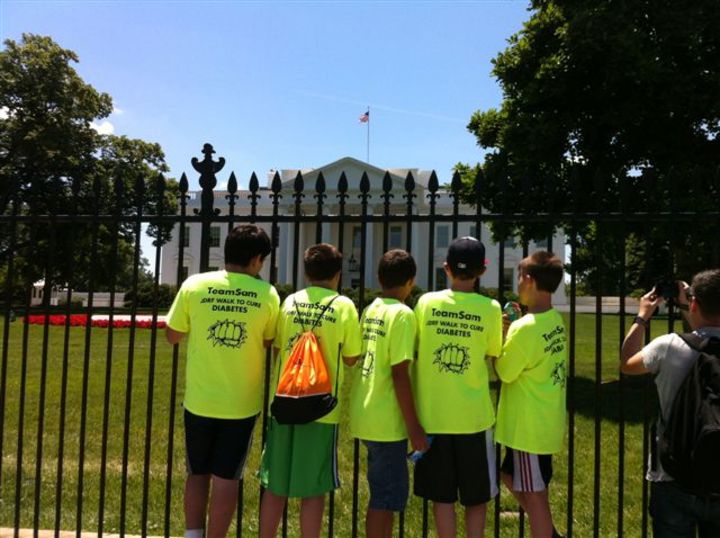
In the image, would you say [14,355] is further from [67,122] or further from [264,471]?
[67,122]

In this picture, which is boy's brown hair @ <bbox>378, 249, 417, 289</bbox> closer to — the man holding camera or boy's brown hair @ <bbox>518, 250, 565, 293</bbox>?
boy's brown hair @ <bbox>518, 250, 565, 293</bbox>

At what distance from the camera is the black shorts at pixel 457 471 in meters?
2.93

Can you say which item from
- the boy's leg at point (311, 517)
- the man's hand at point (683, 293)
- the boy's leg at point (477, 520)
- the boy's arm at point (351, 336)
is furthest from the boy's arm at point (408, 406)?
the man's hand at point (683, 293)

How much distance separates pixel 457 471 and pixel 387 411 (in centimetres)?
48

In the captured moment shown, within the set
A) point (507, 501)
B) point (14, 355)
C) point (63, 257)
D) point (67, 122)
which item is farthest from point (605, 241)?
point (67, 122)

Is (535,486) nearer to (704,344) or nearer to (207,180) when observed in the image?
(704,344)

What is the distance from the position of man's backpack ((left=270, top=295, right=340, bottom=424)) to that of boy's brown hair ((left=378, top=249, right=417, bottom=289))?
524 millimetres

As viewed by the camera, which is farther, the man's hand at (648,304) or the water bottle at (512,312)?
the water bottle at (512,312)

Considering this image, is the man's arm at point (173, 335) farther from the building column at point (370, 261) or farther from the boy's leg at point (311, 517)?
the building column at point (370, 261)

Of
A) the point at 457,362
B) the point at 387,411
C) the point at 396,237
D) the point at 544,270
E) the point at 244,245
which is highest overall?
the point at 396,237

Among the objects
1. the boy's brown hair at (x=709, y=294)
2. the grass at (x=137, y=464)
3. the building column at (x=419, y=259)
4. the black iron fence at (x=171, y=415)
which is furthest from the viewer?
the building column at (x=419, y=259)

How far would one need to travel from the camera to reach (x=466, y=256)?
3066 millimetres

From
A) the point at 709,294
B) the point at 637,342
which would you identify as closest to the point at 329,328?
the point at 637,342

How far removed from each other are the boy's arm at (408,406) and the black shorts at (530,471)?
1.71 feet
